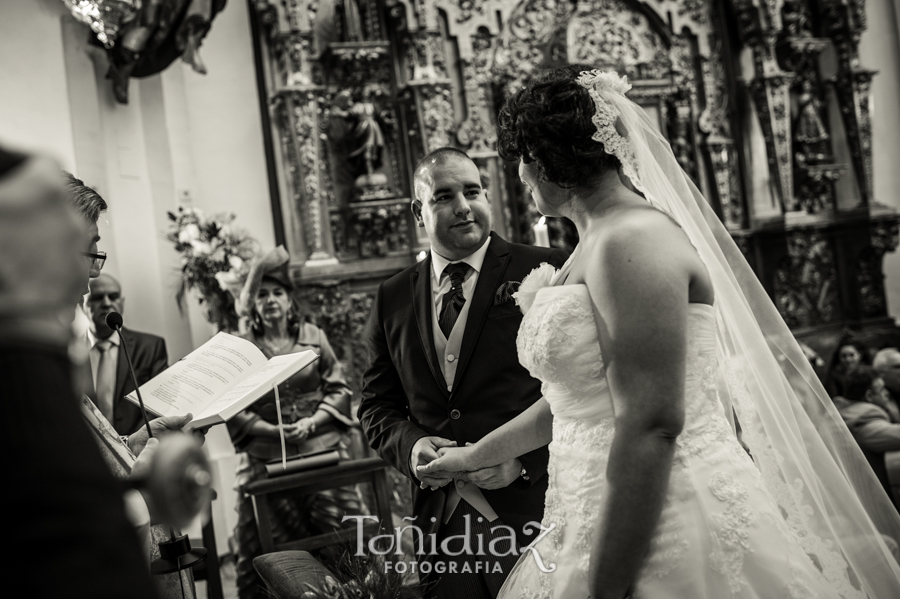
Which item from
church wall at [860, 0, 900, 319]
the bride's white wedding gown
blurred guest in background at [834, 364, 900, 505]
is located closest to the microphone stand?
the bride's white wedding gown

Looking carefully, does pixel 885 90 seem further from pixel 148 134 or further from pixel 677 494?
pixel 677 494

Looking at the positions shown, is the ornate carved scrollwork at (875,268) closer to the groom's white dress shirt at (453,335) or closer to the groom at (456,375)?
the groom at (456,375)

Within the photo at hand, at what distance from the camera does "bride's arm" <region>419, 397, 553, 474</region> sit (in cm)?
217

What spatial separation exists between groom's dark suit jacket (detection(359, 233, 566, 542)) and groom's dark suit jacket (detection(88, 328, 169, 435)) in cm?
208

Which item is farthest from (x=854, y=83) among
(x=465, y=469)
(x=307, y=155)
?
(x=465, y=469)

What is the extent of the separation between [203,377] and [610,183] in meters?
1.40

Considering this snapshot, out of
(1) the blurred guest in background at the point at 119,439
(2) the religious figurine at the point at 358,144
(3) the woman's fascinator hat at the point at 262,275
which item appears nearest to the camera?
(1) the blurred guest in background at the point at 119,439

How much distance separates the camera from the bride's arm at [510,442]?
2170 millimetres

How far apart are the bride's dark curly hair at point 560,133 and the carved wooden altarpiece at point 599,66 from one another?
417 cm

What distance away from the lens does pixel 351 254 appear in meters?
6.25

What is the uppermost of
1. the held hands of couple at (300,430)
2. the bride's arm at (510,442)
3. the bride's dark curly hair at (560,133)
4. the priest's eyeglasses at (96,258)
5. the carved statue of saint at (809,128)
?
the carved statue of saint at (809,128)

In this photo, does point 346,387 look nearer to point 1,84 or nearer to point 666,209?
point 1,84

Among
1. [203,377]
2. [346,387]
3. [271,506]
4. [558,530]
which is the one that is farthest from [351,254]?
[558,530]

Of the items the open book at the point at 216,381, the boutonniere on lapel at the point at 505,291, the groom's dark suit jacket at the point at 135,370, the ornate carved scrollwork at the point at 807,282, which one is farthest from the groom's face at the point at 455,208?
the ornate carved scrollwork at the point at 807,282
